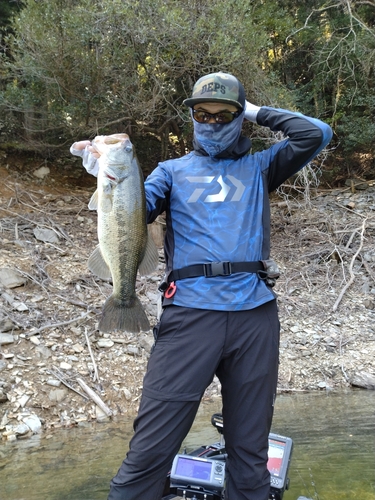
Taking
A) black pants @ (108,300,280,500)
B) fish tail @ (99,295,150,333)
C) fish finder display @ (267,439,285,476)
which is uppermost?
fish tail @ (99,295,150,333)

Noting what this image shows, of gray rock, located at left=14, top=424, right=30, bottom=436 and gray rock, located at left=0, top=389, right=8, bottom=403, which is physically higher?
gray rock, located at left=0, top=389, right=8, bottom=403

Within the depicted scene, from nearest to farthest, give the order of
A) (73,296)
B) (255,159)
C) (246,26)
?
1. (255,159)
2. (73,296)
3. (246,26)

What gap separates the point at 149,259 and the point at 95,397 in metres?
3.26

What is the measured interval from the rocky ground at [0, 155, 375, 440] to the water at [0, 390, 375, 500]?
1.24 ft

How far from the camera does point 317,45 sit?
1255cm

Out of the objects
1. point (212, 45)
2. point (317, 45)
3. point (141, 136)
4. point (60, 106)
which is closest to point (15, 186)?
point (60, 106)

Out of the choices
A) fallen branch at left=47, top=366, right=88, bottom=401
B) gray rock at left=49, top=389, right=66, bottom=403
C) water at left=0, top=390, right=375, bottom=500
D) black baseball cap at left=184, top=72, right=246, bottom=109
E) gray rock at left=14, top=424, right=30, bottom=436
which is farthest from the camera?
fallen branch at left=47, top=366, right=88, bottom=401

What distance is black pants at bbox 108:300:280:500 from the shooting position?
237 cm

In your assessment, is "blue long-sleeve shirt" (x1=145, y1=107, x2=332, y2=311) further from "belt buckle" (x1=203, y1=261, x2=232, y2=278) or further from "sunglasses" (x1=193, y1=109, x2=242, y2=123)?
"sunglasses" (x1=193, y1=109, x2=242, y2=123)

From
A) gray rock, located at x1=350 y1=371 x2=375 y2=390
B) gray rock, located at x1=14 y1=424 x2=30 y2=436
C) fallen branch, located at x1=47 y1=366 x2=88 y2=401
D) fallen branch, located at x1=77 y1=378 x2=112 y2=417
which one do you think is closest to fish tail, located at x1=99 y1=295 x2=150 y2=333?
gray rock, located at x1=14 y1=424 x2=30 y2=436

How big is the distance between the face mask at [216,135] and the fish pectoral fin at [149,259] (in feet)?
1.91

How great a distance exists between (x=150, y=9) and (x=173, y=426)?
7641mm

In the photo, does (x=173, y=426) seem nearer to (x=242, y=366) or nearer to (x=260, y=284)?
(x=242, y=366)

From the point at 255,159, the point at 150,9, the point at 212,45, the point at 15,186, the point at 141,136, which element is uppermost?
the point at 150,9
